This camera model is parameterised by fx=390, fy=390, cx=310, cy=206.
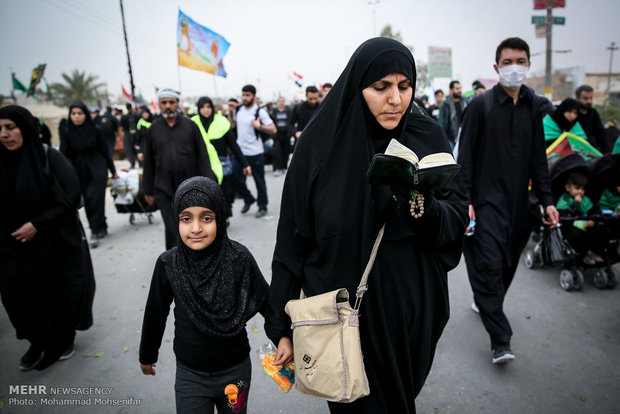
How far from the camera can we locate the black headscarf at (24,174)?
295 cm

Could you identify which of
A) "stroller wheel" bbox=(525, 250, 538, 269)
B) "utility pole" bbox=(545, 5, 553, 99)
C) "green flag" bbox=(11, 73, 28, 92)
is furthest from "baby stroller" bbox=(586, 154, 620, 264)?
"green flag" bbox=(11, 73, 28, 92)

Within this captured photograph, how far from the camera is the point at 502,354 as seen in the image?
2854mm

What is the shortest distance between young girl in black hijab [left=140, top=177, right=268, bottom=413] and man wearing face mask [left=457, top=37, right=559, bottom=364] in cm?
182

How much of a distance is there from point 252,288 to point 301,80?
15585 mm

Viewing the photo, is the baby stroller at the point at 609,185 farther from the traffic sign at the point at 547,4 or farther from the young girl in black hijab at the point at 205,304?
the traffic sign at the point at 547,4

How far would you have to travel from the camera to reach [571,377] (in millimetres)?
2791

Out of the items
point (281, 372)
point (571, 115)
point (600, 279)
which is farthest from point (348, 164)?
point (571, 115)

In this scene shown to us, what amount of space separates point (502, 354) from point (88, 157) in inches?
257

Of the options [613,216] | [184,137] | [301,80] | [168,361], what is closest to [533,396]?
[613,216]

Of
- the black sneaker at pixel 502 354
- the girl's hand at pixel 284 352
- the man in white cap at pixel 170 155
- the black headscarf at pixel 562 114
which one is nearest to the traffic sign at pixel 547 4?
the black headscarf at pixel 562 114

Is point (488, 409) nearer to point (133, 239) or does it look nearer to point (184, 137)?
point (184, 137)

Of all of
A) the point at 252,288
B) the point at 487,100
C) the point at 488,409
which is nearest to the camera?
the point at 252,288

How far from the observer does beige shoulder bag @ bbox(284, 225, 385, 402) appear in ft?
4.69

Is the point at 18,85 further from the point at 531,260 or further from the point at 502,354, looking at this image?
the point at 502,354
